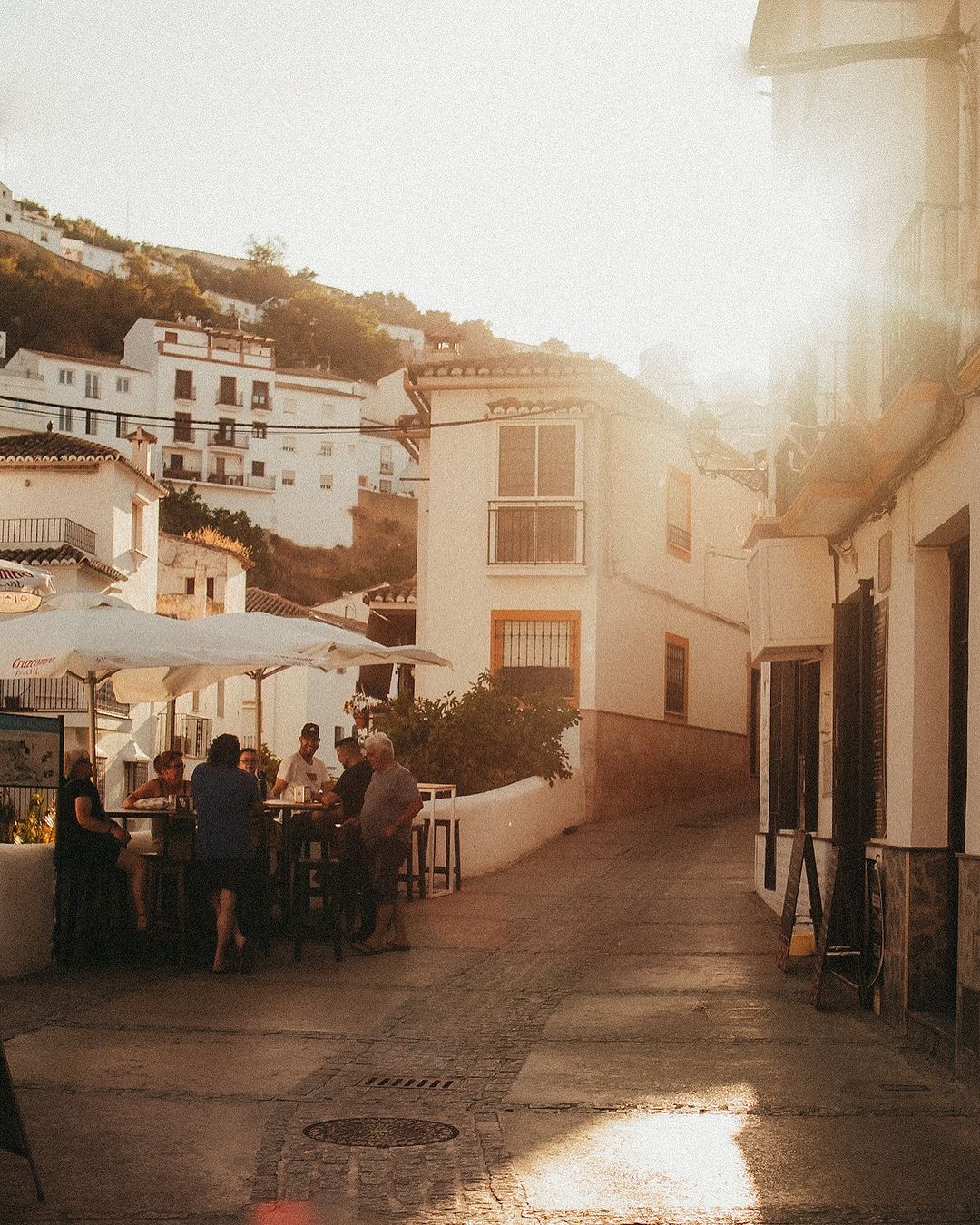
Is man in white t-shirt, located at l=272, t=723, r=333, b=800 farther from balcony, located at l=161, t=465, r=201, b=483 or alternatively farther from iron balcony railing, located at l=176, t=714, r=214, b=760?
balcony, located at l=161, t=465, r=201, b=483

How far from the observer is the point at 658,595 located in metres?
31.6

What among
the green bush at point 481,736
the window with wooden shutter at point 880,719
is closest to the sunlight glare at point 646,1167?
the window with wooden shutter at point 880,719

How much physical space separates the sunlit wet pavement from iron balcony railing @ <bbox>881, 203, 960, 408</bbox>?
3.74 meters

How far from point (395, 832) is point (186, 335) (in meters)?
89.4

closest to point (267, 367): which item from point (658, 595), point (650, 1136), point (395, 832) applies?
point (658, 595)

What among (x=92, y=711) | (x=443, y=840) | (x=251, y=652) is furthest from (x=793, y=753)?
(x=92, y=711)

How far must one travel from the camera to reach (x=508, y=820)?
2002cm

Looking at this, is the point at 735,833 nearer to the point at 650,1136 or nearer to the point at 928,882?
the point at 928,882

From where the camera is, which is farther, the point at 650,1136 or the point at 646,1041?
the point at 646,1041

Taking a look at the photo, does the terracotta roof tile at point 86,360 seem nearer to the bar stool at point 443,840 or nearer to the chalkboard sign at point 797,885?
the bar stool at point 443,840

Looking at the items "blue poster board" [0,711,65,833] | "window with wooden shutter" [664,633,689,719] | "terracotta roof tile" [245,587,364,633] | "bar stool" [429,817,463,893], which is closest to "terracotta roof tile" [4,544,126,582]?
"terracotta roof tile" [245,587,364,633]

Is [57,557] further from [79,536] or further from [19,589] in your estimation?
[19,589]

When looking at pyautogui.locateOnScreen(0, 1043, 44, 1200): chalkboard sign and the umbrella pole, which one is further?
the umbrella pole

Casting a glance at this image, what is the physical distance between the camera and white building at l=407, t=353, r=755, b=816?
94.9ft
